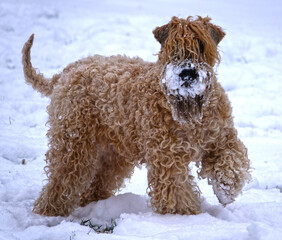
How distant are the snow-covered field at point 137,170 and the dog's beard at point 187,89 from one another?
38.1 inches

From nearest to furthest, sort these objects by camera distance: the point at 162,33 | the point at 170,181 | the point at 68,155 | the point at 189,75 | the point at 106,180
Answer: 1. the point at 189,75
2. the point at 170,181
3. the point at 162,33
4. the point at 68,155
5. the point at 106,180

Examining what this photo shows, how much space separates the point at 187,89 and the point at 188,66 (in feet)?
0.67

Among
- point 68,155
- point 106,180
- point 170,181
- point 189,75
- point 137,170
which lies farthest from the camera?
point 137,170

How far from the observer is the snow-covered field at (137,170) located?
3.37 meters

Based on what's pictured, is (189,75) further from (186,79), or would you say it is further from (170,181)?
(170,181)

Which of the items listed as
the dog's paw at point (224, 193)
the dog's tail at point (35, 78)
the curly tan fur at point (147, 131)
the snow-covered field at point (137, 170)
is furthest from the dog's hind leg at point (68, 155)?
the dog's paw at point (224, 193)

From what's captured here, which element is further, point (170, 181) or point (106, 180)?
point (106, 180)

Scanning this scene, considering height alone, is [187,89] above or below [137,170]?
above

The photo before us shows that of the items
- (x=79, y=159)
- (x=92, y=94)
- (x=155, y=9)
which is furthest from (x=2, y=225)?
(x=155, y=9)

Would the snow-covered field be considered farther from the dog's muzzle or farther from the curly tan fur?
the dog's muzzle

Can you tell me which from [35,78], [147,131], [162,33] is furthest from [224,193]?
[35,78]

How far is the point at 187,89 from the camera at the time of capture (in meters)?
3.40

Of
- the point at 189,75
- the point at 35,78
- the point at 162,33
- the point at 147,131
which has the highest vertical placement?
the point at 162,33

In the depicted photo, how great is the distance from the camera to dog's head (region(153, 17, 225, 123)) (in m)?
3.36
